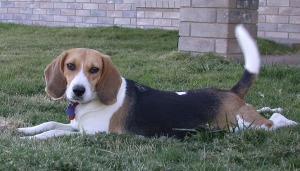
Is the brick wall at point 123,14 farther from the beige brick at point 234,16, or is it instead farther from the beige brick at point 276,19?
the beige brick at point 234,16

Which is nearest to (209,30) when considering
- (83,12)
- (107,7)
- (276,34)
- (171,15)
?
(276,34)

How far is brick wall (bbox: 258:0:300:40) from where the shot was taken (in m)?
14.1

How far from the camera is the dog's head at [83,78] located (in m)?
4.97

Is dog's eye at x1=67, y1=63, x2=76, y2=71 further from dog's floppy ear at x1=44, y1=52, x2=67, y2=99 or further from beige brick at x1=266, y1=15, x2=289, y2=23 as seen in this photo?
beige brick at x1=266, y1=15, x2=289, y2=23

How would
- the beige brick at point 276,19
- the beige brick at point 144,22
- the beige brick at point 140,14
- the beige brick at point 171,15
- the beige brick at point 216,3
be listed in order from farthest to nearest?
the beige brick at point 140,14
the beige brick at point 144,22
the beige brick at point 171,15
the beige brick at point 276,19
the beige brick at point 216,3

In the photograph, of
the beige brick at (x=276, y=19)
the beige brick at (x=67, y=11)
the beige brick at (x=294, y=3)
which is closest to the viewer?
the beige brick at (x=294, y=3)

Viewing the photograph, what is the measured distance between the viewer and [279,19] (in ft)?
47.1

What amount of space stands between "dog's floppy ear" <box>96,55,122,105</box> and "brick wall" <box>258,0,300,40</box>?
9.73 metres

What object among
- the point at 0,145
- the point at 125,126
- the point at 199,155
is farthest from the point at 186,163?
the point at 0,145

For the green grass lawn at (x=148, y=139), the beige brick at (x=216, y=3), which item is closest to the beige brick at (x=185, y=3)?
the beige brick at (x=216, y=3)

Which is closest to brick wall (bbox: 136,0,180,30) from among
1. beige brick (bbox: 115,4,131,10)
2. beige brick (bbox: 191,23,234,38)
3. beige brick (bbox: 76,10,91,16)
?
beige brick (bbox: 115,4,131,10)

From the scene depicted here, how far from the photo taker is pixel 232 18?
412 inches

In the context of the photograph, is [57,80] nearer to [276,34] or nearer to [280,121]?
[280,121]

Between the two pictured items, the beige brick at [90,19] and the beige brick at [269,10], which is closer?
the beige brick at [269,10]
